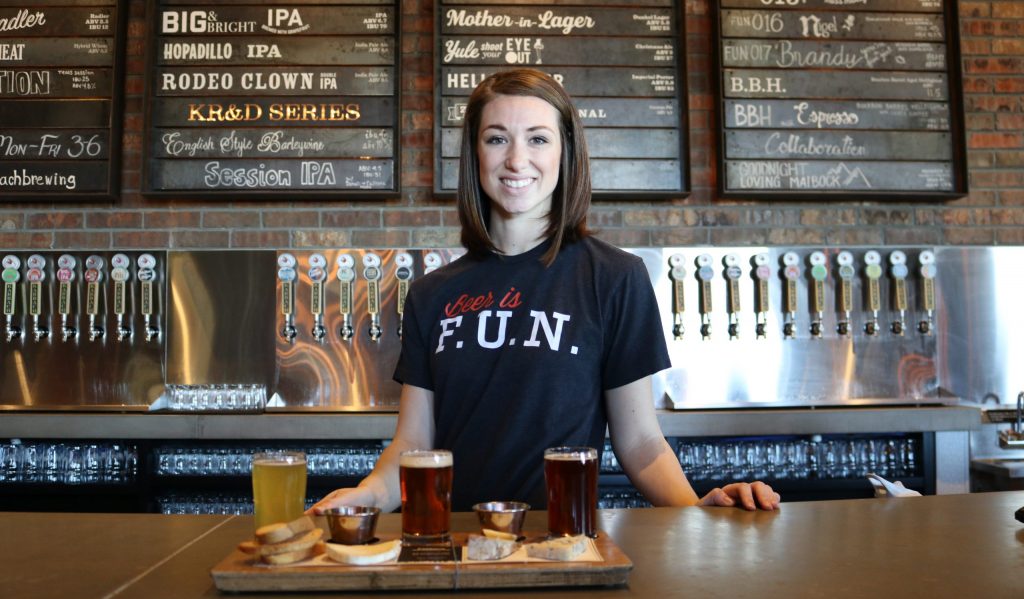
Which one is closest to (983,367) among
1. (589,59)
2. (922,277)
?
(922,277)

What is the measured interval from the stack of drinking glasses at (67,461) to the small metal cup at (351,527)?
2.34 m

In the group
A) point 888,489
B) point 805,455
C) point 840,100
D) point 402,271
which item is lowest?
point 805,455

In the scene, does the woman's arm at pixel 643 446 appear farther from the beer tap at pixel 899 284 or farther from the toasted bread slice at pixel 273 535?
the beer tap at pixel 899 284

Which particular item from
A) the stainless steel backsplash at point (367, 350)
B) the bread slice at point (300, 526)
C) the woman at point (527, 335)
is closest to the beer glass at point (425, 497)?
the bread slice at point (300, 526)

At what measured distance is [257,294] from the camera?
3.64 metres

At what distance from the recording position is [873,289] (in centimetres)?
366

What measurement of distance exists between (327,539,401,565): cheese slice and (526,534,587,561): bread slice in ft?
0.50

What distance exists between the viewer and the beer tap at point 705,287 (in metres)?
3.64

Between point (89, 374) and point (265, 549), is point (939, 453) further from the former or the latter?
point (89, 374)

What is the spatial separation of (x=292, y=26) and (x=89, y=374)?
65.4 inches

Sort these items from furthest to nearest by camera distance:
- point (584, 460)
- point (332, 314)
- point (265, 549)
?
point (332, 314)
point (584, 460)
point (265, 549)

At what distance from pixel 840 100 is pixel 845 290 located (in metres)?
0.81

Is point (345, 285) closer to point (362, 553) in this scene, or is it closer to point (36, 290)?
point (36, 290)

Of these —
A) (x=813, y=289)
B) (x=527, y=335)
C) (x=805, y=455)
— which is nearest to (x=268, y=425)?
(x=527, y=335)
